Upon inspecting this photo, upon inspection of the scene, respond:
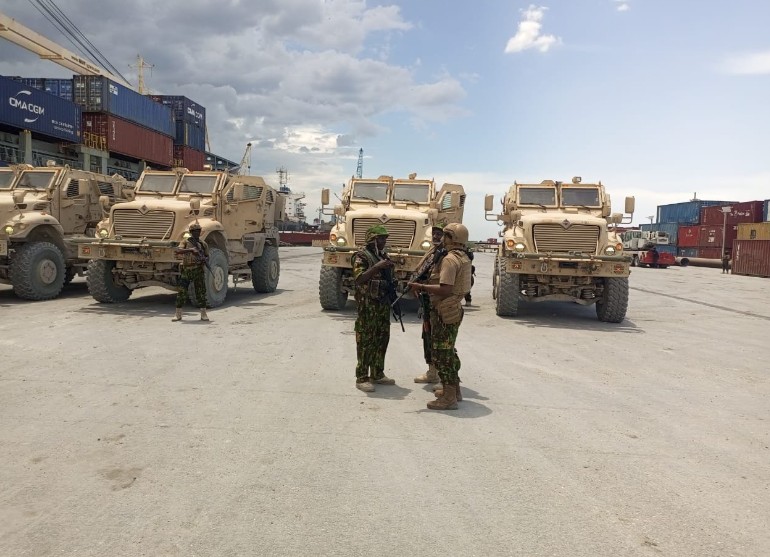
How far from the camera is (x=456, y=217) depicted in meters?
11.1

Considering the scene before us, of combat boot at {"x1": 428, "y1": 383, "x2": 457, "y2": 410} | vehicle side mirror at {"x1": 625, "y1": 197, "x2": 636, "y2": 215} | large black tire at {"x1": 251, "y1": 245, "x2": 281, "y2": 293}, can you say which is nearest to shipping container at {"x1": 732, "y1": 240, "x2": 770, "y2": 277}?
vehicle side mirror at {"x1": 625, "y1": 197, "x2": 636, "y2": 215}

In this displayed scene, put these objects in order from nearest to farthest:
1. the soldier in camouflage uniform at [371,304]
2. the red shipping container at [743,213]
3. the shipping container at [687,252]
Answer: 1. the soldier in camouflage uniform at [371,304]
2. the red shipping container at [743,213]
3. the shipping container at [687,252]

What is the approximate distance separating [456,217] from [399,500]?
28.1 ft

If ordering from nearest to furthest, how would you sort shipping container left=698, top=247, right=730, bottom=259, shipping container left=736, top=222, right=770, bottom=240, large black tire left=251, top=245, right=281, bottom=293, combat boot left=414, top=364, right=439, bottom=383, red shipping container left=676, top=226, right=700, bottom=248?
combat boot left=414, top=364, right=439, bottom=383, large black tire left=251, top=245, right=281, bottom=293, shipping container left=736, top=222, right=770, bottom=240, shipping container left=698, top=247, right=730, bottom=259, red shipping container left=676, top=226, right=700, bottom=248

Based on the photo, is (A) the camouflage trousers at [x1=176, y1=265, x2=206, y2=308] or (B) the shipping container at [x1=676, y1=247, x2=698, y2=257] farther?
(B) the shipping container at [x1=676, y1=247, x2=698, y2=257]

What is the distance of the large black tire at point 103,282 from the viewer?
9820 mm

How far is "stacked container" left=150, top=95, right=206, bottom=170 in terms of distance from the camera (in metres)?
42.6

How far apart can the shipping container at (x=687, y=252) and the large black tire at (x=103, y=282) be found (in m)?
42.2

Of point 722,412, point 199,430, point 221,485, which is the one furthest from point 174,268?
point 722,412

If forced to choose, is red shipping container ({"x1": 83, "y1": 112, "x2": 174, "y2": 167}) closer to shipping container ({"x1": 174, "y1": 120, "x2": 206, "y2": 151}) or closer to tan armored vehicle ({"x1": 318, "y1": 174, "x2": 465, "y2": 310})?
shipping container ({"x1": 174, "y1": 120, "x2": 206, "y2": 151})

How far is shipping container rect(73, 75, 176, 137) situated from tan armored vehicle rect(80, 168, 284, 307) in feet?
85.9

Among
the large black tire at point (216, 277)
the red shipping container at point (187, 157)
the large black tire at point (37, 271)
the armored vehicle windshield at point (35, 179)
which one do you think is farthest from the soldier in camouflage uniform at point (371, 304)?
the red shipping container at point (187, 157)

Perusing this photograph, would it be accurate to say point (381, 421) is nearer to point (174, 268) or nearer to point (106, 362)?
point (106, 362)

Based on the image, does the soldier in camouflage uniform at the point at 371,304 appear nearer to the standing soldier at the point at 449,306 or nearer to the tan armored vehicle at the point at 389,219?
the standing soldier at the point at 449,306
